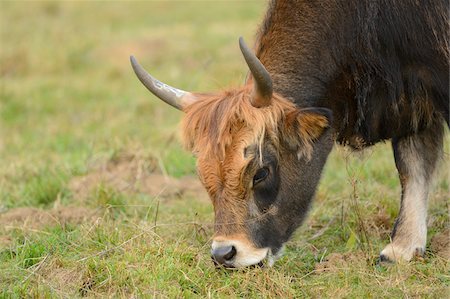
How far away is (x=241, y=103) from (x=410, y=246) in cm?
174

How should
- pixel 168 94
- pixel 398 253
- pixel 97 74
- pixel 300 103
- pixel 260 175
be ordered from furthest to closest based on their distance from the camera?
1. pixel 97 74
2. pixel 398 253
3. pixel 168 94
4. pixel 300 103
5. pixel 260 175

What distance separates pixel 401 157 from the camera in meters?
6.43

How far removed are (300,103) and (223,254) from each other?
107 centimetres

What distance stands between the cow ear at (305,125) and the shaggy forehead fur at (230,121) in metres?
0.06

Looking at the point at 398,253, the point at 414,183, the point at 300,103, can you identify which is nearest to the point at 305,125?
the point at 300,103

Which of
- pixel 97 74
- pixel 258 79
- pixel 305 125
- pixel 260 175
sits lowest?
pixel 97 74

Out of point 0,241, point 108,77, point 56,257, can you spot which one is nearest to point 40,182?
point 0,241

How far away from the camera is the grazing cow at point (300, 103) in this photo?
5.18m

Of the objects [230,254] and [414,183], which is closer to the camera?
[230,254]

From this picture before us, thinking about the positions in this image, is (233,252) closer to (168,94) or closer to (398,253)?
(168,94)

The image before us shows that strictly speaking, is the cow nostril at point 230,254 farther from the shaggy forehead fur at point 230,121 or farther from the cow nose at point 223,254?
the shaggy forehead fur at point 230,121

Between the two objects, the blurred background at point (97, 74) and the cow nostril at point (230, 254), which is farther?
the blurred background at point (97, 74)

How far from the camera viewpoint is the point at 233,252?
16.9 feet

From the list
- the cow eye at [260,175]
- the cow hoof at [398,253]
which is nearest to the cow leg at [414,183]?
the cow hoof at [398,253]
